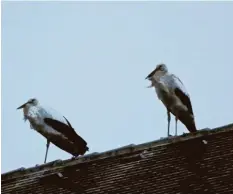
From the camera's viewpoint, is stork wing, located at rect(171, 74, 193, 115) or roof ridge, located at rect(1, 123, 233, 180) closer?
roof ridge, located at rect(1, 123, 233, 180)

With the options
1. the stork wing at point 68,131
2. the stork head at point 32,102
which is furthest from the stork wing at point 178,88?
the stork head at point 32,102

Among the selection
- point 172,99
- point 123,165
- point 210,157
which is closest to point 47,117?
point 172,99

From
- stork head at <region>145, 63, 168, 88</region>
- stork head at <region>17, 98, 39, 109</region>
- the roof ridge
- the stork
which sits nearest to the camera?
the roof ridge

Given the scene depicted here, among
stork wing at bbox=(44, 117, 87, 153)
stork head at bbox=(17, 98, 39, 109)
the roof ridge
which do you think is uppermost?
stork head at bbox=(17, 98, 39, 109)

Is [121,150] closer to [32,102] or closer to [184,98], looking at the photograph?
[184,98]

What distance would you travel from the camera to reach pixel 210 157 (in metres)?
11.9

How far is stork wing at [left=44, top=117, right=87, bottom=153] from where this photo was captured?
48.2 ft

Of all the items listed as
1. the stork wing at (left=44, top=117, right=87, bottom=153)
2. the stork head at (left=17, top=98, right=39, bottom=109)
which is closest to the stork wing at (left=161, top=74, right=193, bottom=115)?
the stork wing at (left=44, top=117, right=87, bottom=153)

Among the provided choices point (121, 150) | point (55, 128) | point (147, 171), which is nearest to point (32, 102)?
point (55, 128)

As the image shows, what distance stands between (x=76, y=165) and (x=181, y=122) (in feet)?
9.50

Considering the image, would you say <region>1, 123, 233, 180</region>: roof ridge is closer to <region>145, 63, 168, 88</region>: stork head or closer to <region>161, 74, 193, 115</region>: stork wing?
<region>161, 74, 193, 115</region>: stork wing

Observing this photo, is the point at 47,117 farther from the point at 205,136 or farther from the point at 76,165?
the point at 205,136

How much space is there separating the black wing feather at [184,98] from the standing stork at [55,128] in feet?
6.41

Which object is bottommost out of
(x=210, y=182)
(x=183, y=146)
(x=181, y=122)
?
(x=210, y=182)
